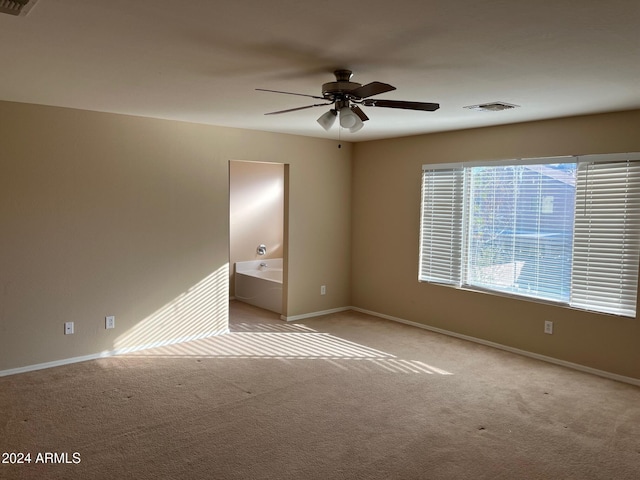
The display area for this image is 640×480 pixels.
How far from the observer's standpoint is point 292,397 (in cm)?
372

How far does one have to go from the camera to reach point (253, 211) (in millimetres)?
7477

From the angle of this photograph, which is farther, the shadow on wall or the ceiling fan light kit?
the shadow on wall

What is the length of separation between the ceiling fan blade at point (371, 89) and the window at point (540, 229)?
2.64 metres

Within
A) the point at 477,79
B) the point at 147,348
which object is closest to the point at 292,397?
the point at 147,348

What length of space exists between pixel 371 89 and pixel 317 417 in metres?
2.24

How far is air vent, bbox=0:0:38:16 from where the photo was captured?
1927 millimetres

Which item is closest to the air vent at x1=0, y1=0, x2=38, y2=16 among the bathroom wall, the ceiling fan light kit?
the ceiling fan light kit

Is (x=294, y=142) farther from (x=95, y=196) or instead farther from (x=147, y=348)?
(x=147, y=348)

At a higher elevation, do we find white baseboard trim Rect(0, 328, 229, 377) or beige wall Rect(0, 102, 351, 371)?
beige wall Rect(0, 102, 351, 371)

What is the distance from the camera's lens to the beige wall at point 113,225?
4090mm

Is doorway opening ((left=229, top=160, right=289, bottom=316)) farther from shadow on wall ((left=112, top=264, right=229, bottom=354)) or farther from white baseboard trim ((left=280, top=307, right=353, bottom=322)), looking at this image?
shadow on wall ((left=112, top=264, right=229, bottom=354))

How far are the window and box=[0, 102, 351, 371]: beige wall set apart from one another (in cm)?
184

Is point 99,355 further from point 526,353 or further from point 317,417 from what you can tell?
point 526,353

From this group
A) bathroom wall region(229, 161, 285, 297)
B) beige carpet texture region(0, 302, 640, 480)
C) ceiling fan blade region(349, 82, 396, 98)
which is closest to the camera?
ceiling fan blade region(349, 82, 396, 98)
